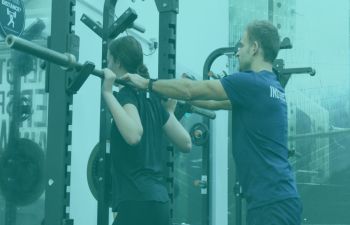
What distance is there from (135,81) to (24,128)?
1279 millimetres

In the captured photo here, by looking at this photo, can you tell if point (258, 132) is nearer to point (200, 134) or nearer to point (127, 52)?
point (127, 52)

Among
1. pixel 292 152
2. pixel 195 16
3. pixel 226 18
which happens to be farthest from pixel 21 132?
pixel 226 18

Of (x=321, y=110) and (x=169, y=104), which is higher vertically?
(x=321, y=110)

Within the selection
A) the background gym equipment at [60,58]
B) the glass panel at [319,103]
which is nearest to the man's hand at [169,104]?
the background gym equipment at [60,58]

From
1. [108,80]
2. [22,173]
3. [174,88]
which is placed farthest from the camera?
[22,173]

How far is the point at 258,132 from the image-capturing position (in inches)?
74.4

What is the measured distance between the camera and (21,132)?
288cm

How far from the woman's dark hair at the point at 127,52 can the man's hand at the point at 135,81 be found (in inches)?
5.0

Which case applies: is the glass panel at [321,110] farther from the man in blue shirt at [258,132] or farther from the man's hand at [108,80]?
the man's hand at [108,80]

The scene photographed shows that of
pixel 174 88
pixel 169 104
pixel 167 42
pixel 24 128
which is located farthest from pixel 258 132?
pixel 24 128

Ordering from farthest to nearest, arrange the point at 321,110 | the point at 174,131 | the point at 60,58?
1. the point at 321,110
2. the point at 174,131
3. the point at 60,58

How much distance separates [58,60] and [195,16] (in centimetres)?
331

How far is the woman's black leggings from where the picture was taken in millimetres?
1878

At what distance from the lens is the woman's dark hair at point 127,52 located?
1984mm
